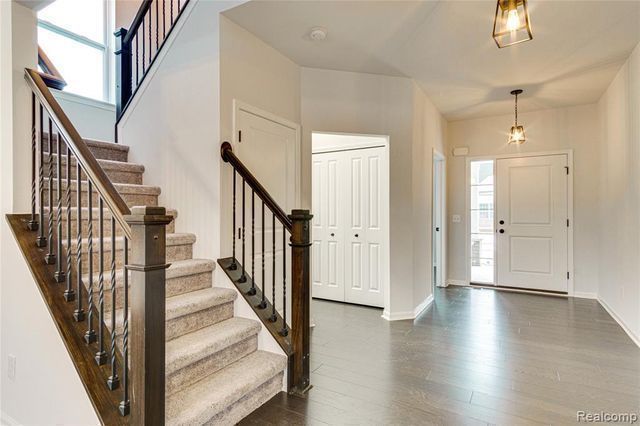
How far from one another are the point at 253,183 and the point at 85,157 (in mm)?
1139

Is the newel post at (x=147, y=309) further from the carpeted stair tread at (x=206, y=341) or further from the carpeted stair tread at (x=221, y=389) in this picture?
the carpeted stair tread at (x=206, y=341)

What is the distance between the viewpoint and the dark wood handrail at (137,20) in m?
3.52

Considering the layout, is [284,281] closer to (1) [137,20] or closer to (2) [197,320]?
(2) [197,320]

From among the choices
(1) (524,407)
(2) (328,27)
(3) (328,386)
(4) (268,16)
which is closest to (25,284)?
(3) (328,386)

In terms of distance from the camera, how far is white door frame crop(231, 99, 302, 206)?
2.84 metres

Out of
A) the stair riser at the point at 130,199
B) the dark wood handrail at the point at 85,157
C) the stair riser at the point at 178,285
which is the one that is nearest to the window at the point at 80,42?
the stair riser at the point at 130,199

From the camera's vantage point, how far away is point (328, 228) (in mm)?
4816

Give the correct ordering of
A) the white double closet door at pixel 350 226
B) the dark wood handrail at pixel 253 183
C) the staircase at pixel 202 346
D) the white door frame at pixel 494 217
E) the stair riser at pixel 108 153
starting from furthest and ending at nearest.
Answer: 1. the white door frame at pixel 494 217
2. the white double closet door at pixel 350 226
3. the stair riser at pixel 108 153
4. the dark wood handrail at pixel 253 183
5. the staircase at pixel 202 346

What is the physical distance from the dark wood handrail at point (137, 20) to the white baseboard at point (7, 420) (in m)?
3.30

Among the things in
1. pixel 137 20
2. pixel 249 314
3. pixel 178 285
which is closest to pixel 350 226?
pixel 249 314

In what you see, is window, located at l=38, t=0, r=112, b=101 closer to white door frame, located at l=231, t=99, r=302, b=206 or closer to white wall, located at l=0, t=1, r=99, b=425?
white wall, located at l=0, t=1, r=99, b=425

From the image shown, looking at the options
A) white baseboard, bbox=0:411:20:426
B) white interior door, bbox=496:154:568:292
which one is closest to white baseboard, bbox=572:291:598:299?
white interior door, bbox=496:154:568:292

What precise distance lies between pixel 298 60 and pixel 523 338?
3.51 meters

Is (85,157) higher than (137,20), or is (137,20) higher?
(137,20)
